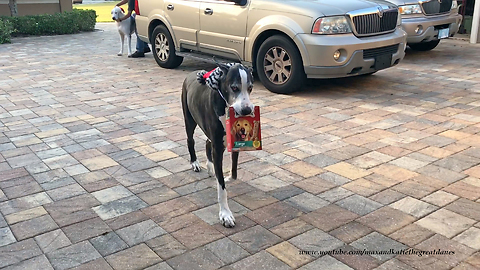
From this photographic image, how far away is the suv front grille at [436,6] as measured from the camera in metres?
9.66

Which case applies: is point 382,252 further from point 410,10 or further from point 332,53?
point 410,10

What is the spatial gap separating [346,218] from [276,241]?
63 cm

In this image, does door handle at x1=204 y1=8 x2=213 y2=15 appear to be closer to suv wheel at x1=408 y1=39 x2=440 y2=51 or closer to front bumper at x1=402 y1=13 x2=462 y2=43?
front bumper at x1=402 y1=13 x2=462 y2=43

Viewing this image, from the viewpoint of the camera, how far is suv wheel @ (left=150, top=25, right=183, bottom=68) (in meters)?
9.45

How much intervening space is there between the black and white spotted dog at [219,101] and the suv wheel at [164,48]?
547cm

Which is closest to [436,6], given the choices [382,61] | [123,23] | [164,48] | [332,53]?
[382,61]

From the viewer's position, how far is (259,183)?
4.25m

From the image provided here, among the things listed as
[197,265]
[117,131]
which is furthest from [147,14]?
[197,265]

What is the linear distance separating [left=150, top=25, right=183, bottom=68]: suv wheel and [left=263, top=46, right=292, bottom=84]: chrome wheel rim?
2599 mm

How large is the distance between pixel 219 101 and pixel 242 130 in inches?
11.1

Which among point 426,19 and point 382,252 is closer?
point 382,252

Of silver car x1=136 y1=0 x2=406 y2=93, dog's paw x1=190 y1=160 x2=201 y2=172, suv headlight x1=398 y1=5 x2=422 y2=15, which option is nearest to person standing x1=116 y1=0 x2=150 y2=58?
silver car x1=136 y1=0 x2=406 y2=93

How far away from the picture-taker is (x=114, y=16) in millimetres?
11008

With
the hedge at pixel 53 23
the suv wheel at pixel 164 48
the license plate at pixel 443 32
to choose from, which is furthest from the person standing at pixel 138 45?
the license plate at pixel 443 32
